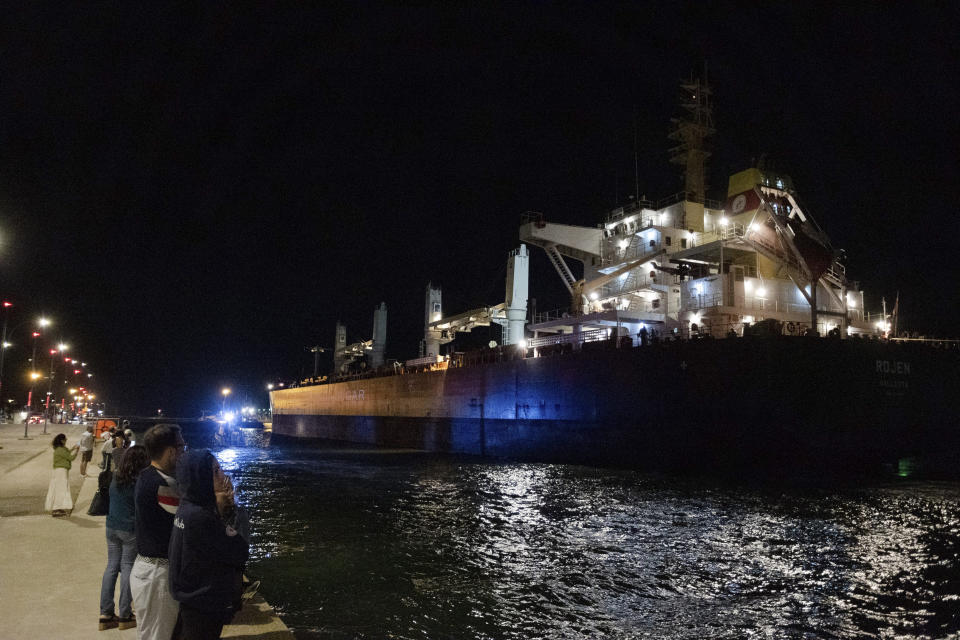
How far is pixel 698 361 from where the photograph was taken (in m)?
22.2

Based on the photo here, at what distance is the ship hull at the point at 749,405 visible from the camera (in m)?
20.7

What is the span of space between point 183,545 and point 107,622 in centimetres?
224

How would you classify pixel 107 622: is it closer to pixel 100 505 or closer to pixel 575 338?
pixel 100 505

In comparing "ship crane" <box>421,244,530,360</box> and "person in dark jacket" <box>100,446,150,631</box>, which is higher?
"ship crane" <box>421,244,530,360</box>

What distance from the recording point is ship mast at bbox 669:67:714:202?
32.9 meters

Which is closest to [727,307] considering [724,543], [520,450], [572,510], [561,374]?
[561,374]

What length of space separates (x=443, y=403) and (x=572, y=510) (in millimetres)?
22476

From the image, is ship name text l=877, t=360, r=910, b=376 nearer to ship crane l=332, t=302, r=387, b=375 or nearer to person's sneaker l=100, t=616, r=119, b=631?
person's sneaker l=100, t=616, r=119, b=631

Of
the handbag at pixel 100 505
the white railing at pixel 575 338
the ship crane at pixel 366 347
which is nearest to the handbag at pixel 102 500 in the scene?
the handbag at pixel 100 505

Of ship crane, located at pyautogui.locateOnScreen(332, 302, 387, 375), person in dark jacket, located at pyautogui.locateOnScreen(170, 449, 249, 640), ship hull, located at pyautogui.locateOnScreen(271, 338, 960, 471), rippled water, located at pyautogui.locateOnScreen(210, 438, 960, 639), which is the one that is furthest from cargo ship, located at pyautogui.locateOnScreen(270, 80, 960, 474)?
person in dark jacket, located at pyautogui.locateOnScreen(170, 449, 249, 640)

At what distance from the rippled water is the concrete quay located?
1.60 metres

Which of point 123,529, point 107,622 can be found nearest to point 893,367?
point 123,529

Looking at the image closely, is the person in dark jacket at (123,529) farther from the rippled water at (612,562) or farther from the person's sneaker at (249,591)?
the rippled water at (612,562)

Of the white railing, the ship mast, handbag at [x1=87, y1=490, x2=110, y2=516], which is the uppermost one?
the ship mast
